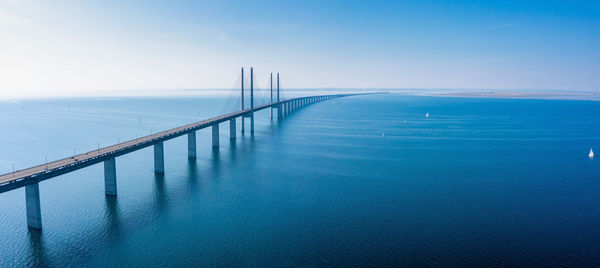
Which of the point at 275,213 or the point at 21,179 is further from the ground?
the point at 21,179

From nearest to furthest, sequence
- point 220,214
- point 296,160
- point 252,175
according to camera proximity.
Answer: point 220,214
point 252,175
point 296,160

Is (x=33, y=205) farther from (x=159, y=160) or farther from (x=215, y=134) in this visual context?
(x=215, y=134)

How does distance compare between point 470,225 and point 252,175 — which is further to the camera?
point 252,175

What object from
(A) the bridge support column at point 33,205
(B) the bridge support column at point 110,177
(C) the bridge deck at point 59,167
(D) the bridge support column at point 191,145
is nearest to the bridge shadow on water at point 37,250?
(A) the bridge support column at point 33,205

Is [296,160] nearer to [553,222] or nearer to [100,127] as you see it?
[553,222]

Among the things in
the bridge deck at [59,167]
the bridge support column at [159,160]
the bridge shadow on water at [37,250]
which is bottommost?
the bridge shadow on water at [37,250]

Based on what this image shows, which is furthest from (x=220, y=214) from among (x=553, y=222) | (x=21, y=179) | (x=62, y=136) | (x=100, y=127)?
(x=100, y=127)

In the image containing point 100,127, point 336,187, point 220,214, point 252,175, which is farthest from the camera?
point 100,127

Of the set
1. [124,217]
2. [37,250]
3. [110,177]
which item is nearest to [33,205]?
[37,250]

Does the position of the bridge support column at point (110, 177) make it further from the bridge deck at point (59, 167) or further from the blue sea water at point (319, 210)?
the blue sea water at point (319, 210)
